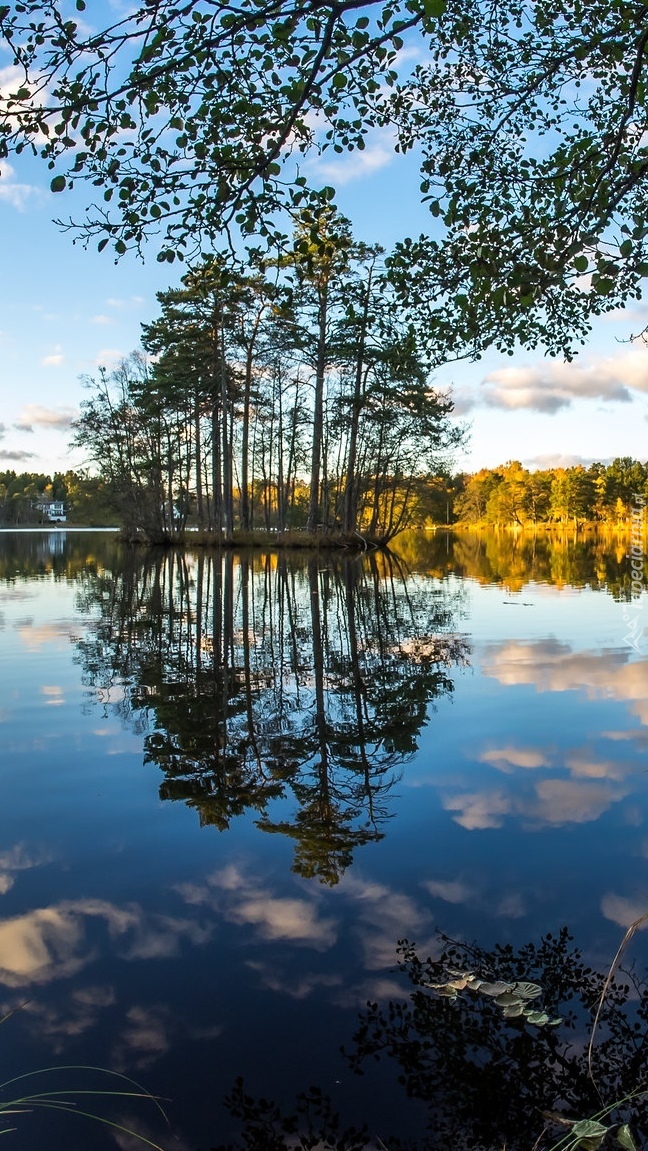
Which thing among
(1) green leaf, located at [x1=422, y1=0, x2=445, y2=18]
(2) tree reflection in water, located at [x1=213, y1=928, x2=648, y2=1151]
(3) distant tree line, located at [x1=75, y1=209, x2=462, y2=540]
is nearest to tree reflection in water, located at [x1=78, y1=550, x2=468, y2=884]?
(2) tree reflection in water, located at [x1=213, y1=928, x2=648, y2=1151]

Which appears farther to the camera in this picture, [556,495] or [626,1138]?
[556,495]

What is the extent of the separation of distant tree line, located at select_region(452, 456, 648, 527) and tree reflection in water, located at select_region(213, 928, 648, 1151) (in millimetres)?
89962

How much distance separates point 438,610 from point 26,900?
13210 millimetres

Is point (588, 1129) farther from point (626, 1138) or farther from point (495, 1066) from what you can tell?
point (495, 1066)

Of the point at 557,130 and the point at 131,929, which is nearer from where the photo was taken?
the point at 131,929

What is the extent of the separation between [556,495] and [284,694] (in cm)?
11837

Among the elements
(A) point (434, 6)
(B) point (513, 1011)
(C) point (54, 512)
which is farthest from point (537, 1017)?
(C) point (54, 512)

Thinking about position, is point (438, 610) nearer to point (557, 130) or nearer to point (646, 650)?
point (646, 650)

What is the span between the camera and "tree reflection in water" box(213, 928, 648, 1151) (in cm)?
231

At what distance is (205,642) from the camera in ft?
39.7

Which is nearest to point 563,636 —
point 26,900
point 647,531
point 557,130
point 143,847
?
point 557,130

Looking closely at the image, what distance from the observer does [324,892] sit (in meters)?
3.85

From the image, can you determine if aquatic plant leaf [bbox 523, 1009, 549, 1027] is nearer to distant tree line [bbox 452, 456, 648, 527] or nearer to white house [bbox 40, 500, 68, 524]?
distant tree line [bbox 452, 456, 648, 527]

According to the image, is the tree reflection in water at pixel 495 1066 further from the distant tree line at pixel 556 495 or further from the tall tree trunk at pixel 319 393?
the distant tree line at pixel 556 495
